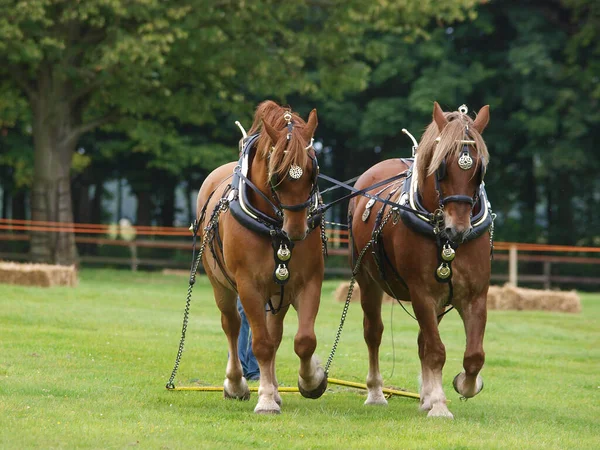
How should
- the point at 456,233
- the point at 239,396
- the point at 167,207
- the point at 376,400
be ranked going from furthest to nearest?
1. the point at 167,207
2. the point at 376,400
3. the point at 239,396
4. the point at 456,233

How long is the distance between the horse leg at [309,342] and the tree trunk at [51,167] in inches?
791

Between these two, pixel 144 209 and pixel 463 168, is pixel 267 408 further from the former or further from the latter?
pixel 144 209

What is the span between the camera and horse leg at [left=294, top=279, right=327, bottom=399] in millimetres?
8883

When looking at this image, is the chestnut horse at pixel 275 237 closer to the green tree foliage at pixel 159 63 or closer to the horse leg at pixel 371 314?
the horse leg at pixel 371 314

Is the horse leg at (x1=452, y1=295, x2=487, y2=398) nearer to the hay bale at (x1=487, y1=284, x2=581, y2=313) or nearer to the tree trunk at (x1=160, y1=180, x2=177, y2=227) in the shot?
the hay bale at (x1=487, y1=284, x2=581, y2=313)

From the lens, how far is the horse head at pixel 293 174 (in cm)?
855

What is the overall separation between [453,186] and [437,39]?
87.9ft

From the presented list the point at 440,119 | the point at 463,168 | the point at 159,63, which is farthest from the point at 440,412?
the point at 159,63

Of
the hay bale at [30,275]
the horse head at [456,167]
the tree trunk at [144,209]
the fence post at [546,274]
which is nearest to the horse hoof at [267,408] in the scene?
the horse head at [456,167]

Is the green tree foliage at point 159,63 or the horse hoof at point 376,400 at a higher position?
the green tree foliage at point 159,63

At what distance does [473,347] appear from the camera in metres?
8.92

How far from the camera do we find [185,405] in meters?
9.36

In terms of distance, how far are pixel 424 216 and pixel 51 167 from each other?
21.0m

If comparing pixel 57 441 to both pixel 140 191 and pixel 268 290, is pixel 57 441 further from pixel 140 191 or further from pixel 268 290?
pixel 140 191
